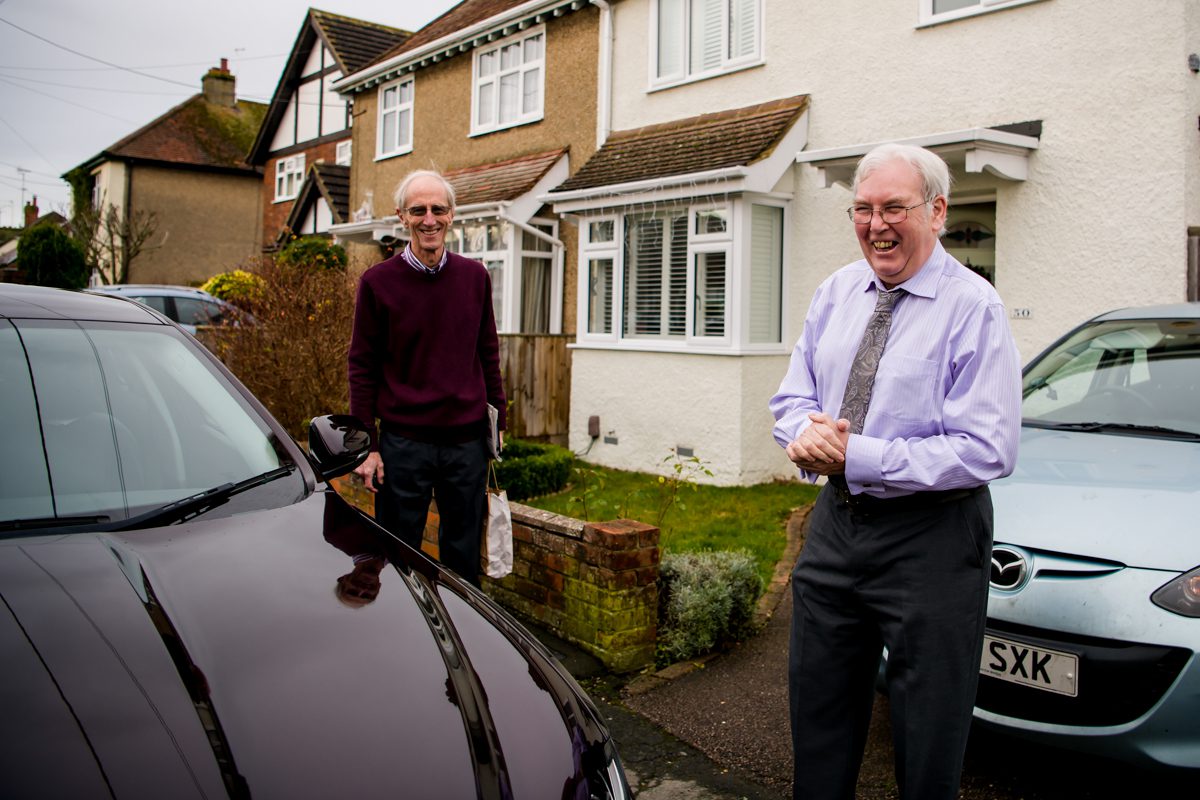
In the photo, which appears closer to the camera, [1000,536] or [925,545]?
[925,545]

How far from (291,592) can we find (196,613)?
24 centimetres

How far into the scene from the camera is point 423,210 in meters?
3.78

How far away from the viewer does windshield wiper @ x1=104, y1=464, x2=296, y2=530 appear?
2.47 m

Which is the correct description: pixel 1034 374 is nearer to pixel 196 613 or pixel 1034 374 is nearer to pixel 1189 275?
pixel 1189 275

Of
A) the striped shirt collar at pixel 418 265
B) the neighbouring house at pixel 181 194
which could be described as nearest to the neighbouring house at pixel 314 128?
the neighbouring house at pixel 181 194

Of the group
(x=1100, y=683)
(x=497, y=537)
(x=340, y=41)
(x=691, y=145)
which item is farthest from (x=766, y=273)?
(x=340, y=41)

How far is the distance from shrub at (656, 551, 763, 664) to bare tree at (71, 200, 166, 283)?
29.6 metres

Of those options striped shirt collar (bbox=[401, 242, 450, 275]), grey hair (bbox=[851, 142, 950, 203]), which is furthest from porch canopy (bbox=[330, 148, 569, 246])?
grey hair (bbox=[851, 142, 950, 203])

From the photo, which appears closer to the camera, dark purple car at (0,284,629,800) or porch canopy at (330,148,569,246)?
dark purple car at (0,284,629,800)

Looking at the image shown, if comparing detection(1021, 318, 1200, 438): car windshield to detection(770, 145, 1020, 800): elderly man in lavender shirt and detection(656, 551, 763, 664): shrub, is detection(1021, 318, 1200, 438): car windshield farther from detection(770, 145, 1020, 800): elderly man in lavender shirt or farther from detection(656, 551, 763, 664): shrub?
detection(770, 145, 1020, 800): elderly man in lavender shirt

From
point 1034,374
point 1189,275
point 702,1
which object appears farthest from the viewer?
point 702,1

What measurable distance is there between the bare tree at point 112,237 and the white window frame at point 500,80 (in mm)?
18876

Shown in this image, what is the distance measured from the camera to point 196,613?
2.04m

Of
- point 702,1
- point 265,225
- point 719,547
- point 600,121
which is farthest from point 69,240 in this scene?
point 719,547
